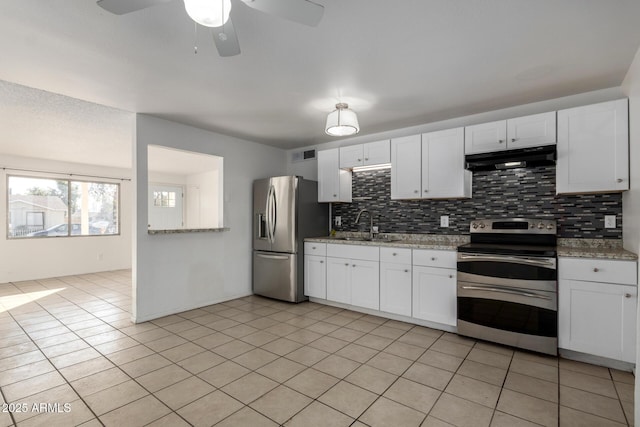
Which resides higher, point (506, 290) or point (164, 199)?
point (164, 199)

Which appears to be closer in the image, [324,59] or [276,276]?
[324,59]

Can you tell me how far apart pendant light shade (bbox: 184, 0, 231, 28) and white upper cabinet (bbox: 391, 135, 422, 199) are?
2738 millimetres

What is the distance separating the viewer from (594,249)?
2758mm

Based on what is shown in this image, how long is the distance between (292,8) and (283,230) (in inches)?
125

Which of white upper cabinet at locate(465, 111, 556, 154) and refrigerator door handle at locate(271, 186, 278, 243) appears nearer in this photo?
white upper cabinet at locate(465, 111, 556, 154)

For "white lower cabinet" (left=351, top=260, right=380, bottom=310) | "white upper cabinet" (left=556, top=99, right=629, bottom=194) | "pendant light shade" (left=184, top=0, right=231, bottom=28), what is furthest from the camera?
"white lower cabinet" (left=351, top=260, right=380, bottom=310)

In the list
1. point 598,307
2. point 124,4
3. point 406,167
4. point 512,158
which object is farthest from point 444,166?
point 124,4

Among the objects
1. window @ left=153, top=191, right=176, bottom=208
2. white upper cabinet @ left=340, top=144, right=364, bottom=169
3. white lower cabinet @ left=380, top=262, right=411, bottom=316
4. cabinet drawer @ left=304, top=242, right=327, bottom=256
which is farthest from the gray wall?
window @ left=153, top=191, right=176, bottom=208

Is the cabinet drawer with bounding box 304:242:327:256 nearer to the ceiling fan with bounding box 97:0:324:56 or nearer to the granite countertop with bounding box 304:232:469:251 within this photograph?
the granite countertop with bounding box 304:232:469:251

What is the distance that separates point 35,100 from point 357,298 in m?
4.05

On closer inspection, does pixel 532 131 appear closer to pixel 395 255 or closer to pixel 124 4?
pixel 395 255

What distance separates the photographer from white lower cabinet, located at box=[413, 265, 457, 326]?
3121 mm

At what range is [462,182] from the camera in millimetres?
3332

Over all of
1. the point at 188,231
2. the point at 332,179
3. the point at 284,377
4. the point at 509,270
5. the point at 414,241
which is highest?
the point at 332,179
